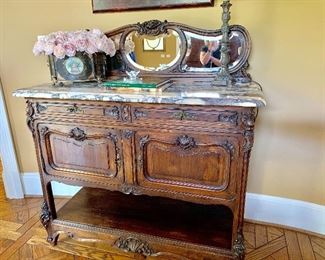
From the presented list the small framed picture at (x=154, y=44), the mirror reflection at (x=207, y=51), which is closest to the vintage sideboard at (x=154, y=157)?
the mirror reflection at (x=207, y=51)

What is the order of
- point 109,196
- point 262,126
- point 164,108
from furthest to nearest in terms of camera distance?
point 109,196 < point 262,126 < point 164,108

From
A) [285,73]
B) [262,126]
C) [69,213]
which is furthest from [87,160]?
[285,73]

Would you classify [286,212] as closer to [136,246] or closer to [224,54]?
[136,246]

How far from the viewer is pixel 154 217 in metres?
1.73

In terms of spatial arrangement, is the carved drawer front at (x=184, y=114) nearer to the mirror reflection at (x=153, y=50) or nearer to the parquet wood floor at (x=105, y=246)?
the mirror reflection at (x=153, y=50)

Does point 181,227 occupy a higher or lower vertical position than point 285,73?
lower

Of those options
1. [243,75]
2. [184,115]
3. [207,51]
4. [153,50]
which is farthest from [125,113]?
[243,75]

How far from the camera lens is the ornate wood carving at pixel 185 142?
1.31m

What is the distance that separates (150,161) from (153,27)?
817 mm

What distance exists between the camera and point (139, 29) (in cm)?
170

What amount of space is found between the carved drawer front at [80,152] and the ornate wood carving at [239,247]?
689mm

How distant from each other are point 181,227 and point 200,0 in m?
1.35

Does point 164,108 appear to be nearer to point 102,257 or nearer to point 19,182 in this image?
point 102,257

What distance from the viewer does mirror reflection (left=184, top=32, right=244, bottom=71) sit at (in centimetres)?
161
